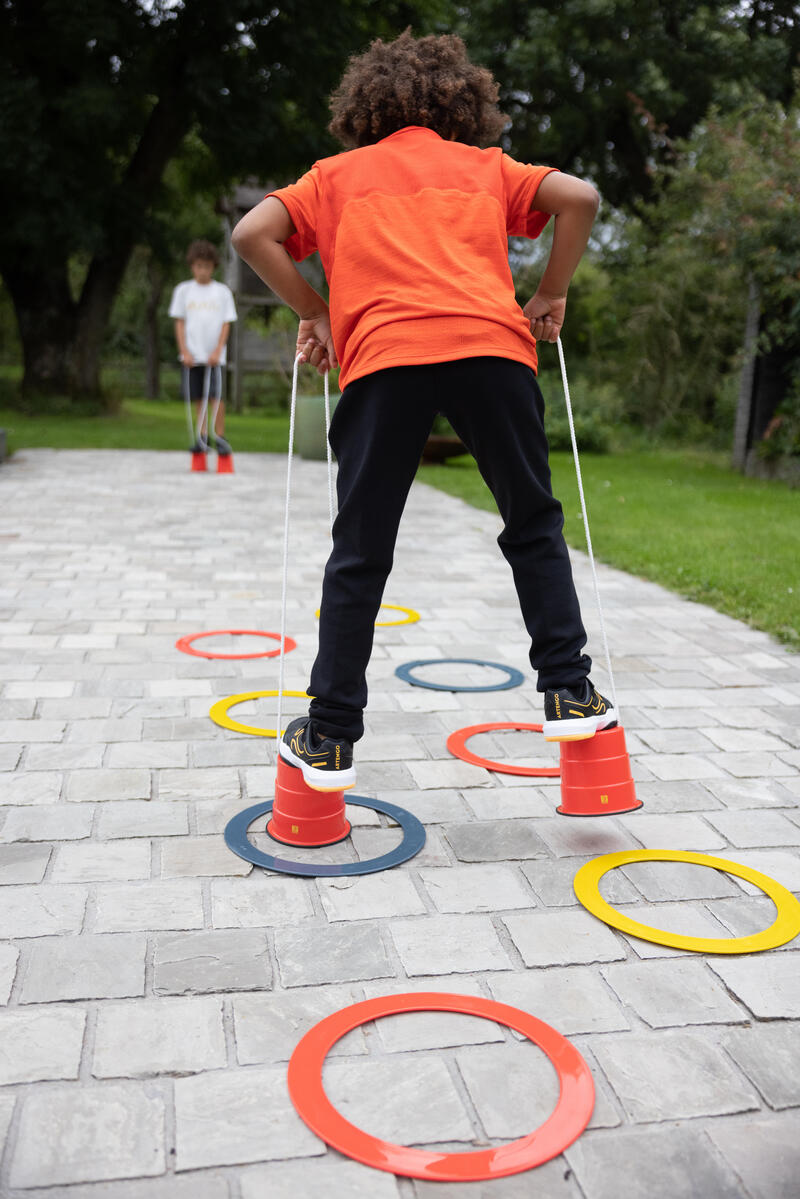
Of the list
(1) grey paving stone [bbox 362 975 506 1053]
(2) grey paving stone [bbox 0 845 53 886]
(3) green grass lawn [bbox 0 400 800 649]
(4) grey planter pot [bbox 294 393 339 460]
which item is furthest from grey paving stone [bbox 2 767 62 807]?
(4) grey planter pot [bbox 294 393 339 460]

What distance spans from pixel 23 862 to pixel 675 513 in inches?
315

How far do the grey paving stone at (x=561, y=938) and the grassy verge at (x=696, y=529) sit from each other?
322 centimetres

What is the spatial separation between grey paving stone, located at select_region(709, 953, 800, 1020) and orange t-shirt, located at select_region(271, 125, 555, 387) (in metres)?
1.50

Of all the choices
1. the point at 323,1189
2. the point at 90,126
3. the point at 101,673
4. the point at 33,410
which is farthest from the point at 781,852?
the point at 33,410

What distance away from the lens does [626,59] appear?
18344 mm

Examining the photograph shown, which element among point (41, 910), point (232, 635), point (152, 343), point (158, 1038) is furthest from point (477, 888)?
point (152, 343)

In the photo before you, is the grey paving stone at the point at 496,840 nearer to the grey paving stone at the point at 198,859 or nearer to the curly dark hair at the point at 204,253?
the grey paving stone at the point at 198,859

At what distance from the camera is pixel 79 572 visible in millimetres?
6625

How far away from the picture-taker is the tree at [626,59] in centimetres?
1778

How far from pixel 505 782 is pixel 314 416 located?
11098 mm

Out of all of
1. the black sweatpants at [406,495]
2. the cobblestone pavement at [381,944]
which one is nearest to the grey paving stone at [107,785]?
the cobblestone pavement at [381,944]

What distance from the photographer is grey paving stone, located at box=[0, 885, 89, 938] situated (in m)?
2.39

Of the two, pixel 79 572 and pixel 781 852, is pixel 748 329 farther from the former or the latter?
pixel 781 852

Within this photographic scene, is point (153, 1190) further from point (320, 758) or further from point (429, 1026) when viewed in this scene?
point (320, 758)
